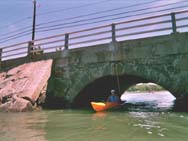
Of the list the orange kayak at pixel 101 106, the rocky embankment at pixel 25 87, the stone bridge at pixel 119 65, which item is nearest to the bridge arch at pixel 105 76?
the stone bridge at pixel 119 65

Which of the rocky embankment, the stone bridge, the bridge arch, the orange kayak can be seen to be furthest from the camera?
the rocky embankment

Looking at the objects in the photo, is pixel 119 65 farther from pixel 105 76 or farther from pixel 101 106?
pixel 101 106

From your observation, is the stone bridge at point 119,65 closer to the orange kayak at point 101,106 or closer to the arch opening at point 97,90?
the arch opening at point 97,90

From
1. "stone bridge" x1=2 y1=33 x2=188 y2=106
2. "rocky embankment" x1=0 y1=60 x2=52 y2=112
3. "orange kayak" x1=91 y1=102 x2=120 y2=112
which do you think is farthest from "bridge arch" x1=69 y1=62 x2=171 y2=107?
"rocky embankment" x1=0 y1=60 x2=52 y2=112

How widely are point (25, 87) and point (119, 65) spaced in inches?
230

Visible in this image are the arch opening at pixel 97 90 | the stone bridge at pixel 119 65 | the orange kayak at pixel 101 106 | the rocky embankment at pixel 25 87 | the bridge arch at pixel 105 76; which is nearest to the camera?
the stone bridge at pixel 119 65

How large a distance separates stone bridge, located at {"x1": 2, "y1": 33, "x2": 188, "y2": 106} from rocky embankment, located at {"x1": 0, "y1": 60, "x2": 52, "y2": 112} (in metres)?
0.62

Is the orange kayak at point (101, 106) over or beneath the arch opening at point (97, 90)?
beneath

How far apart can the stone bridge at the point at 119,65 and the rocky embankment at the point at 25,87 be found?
62 centimetres

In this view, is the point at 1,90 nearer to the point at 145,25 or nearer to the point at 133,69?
the point at 133,69

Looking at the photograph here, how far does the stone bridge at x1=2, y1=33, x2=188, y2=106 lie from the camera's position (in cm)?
1322

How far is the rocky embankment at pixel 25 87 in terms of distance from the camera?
1595 centimetres

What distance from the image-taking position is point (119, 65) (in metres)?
15.1

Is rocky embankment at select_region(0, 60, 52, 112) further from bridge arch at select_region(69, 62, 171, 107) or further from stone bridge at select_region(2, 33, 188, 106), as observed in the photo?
bridge arch at select_region(69, 62, 171, 107)
